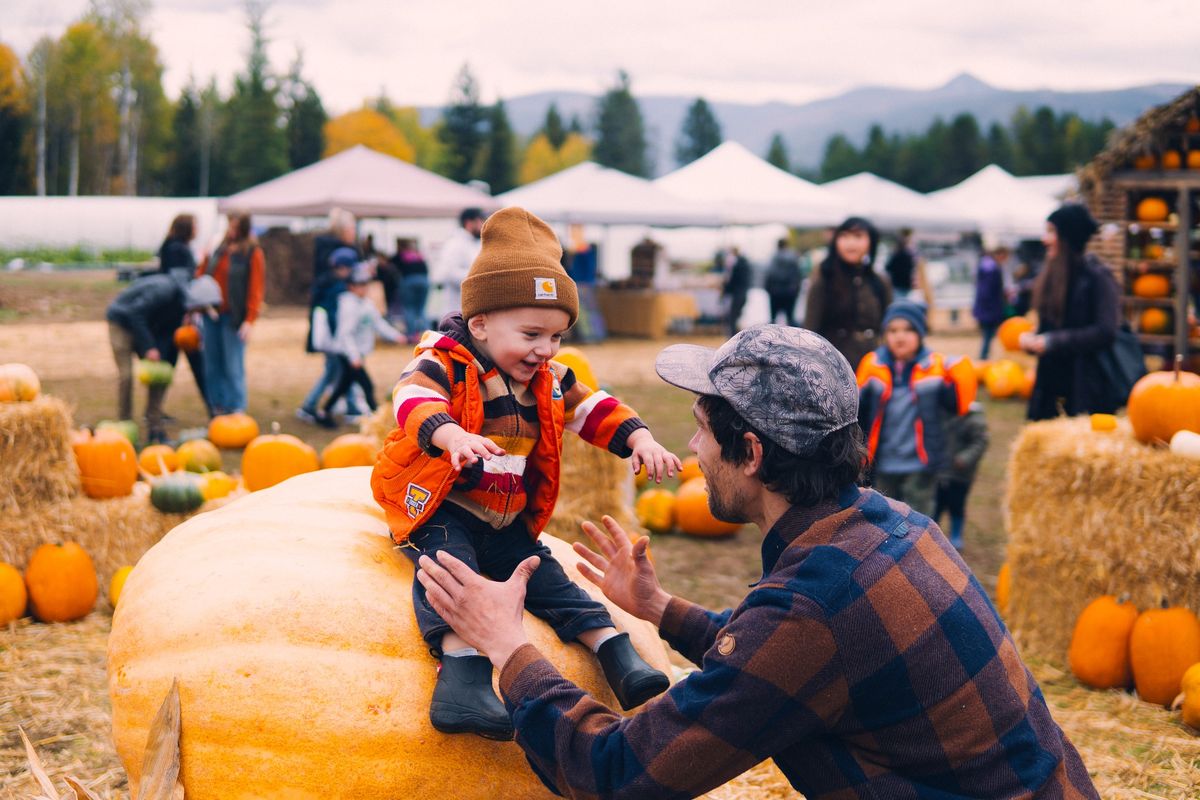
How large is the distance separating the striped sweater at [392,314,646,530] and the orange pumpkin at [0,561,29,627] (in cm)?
366

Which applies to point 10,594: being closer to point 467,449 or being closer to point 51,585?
point 51,585

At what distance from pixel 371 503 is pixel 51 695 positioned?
2009mm

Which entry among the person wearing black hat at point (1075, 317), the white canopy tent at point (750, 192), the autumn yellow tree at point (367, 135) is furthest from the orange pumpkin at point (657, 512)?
the autumn yellow tree at point (367, 135)

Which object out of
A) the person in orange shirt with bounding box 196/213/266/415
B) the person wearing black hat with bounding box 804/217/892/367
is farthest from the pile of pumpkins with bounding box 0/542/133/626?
the person in orange shirt with bounding box 196/213/266/415

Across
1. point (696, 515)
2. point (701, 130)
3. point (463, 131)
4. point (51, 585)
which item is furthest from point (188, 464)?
point (701, 130)

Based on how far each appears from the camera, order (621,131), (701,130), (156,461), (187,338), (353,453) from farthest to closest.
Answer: (701,130) → (621,131) → (187,338) → (156,461) → (353,453)

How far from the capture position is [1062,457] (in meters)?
5.65

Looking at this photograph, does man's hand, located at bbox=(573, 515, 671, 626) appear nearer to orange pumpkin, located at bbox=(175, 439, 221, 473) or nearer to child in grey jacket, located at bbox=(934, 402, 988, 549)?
child in grey jacket, located at bbox=(934, 402, 988, 549)

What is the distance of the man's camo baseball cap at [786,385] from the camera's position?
246 cm

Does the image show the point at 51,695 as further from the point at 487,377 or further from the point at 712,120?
the point at 712,120

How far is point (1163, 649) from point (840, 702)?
3599 mm

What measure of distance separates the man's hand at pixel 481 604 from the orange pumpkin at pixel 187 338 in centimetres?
891

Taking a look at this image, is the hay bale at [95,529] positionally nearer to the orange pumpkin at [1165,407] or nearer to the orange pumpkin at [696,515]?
the orange pumpkin at [696,515]

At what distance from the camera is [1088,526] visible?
5.50 m
